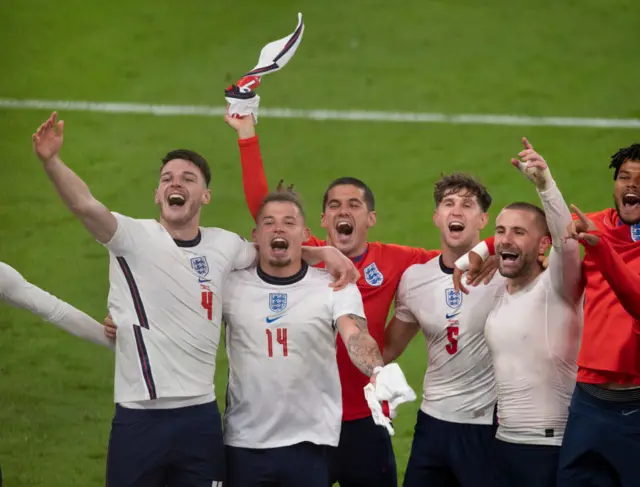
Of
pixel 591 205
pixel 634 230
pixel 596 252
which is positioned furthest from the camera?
pixel 591 205

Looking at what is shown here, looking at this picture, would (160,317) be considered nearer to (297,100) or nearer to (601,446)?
(601,446)

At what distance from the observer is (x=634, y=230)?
7.21 m

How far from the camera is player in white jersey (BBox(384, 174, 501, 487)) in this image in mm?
7785

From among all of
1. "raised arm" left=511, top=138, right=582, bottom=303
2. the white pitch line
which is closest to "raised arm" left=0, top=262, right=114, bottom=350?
"raised arm" left=511, top=138, right=582, bottom=303

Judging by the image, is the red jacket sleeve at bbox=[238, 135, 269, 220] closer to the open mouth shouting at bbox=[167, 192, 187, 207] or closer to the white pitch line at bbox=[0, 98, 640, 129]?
the open mouth shouting at bbox=[167, 192, 187, 207]

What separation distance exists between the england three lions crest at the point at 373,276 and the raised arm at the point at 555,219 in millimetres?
1362

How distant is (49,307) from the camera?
7789 millimetres

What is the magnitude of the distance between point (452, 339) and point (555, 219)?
1.25 m

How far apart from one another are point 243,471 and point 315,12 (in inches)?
→ 312

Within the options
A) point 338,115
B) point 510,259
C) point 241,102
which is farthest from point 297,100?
point 510,259

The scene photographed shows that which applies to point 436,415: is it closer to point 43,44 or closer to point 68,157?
point 68,157

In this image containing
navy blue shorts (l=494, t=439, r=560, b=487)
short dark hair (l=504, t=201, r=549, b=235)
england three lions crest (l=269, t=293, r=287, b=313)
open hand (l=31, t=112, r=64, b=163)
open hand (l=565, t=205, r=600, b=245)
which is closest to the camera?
open hand (l=565, t=205, r=600, b=245)

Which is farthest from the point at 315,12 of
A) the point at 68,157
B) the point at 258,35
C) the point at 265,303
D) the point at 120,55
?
the point at 265,303

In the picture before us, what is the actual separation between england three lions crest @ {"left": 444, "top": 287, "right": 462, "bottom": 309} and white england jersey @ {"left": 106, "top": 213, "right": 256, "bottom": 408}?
148cm
